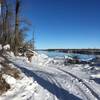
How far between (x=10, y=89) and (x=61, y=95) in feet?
7.40

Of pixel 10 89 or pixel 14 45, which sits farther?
pixel 14 45

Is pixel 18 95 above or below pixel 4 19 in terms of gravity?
below

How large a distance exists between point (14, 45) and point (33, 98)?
22982mm

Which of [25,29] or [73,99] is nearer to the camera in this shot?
[73,99]

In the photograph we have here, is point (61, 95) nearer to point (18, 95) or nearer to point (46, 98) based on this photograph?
point (46, 98)

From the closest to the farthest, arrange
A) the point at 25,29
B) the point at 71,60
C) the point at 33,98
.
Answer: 1. the point at 33,98
2. the point at 71,60
3. the point at 25,29

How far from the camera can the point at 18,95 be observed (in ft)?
27.9

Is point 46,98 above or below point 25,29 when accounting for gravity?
below

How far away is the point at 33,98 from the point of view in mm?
8289

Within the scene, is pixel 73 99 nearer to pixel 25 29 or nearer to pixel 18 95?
pixel 18 95

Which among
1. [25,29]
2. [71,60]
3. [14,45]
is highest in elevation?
[25,29]

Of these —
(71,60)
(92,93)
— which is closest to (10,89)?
(92,93)

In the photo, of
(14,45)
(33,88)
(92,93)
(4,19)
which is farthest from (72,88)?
(4,19)

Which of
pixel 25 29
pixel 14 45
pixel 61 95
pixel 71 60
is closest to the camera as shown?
pixel 61 95
